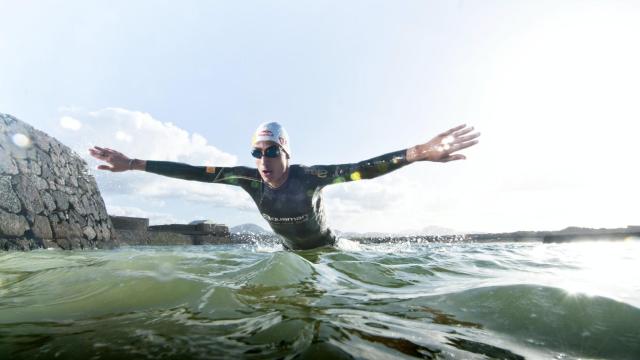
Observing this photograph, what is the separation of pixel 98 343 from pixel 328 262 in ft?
9.88

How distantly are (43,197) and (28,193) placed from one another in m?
0.85

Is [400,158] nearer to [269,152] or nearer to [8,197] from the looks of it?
[269,152]

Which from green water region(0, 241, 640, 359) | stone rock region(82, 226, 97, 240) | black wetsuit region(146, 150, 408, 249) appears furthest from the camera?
stone rock region(82, 226, 97, 240)

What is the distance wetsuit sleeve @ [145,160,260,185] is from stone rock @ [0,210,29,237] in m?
9.53

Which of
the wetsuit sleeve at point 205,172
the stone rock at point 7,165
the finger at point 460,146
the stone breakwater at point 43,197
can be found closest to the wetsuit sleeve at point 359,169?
the finger at point 460,146

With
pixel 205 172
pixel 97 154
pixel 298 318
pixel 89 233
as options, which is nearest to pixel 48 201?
pixel 89 233

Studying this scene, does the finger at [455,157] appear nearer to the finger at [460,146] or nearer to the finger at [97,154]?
the finger at [460,146]

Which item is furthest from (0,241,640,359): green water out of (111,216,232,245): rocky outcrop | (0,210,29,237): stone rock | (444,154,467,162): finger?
(111,216,232,245): rocky outcrop

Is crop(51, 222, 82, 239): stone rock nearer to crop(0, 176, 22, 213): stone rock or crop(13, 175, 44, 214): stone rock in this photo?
crop(13, 175, 44, 214): stone rock

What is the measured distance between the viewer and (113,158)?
571 cm

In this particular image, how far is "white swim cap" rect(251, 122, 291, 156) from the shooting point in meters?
5.86

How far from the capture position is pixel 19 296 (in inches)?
98.0

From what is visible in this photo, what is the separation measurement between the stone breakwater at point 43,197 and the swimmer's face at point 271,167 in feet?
36.4

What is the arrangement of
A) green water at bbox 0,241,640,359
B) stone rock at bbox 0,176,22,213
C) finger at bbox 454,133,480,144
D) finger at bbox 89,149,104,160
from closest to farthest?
green water at bbox 0,241,640,359, finger at bbox 454,133,480,144, finger at bbox 89,149,104,160, stone rock at bbox 0,176,22,213
